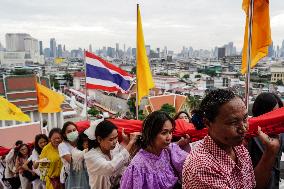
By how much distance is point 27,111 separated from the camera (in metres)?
24.0

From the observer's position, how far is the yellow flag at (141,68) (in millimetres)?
4598

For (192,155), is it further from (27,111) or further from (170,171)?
(27,111)

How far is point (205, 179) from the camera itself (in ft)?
3.35

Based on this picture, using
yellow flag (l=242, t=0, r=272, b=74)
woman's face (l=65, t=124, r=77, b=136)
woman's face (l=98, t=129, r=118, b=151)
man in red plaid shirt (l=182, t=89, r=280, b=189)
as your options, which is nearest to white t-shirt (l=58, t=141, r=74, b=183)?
woman's face (l=65, t=124, r=77, b=136)

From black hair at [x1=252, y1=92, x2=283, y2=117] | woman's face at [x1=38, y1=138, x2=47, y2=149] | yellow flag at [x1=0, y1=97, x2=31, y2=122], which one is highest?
black hair at [x1=252, y1=92, x2=283, y2=117]

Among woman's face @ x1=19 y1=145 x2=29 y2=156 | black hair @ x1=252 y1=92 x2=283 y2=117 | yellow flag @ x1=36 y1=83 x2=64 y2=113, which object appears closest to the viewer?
black hair @ x1=252 y1=92 x2=283 y2=117

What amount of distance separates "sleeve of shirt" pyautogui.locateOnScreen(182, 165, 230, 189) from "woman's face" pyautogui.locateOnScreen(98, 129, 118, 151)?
1126mm

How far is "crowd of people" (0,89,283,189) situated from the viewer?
1070mm

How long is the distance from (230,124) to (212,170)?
168 mm

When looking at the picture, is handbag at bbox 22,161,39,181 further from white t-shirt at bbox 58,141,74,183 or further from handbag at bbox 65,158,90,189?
handbag at bbox 65,158,90,189

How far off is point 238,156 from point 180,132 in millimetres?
913

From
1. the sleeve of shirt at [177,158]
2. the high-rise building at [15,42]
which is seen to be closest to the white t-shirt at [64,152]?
the sleeve of shirt at [177,158]

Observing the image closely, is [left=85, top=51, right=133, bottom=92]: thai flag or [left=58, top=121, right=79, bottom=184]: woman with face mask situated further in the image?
[left=85, top=51, right=133, bottom=92]: thai flag

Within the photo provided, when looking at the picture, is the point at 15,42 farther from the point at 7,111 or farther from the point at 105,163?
the point at 105,163
